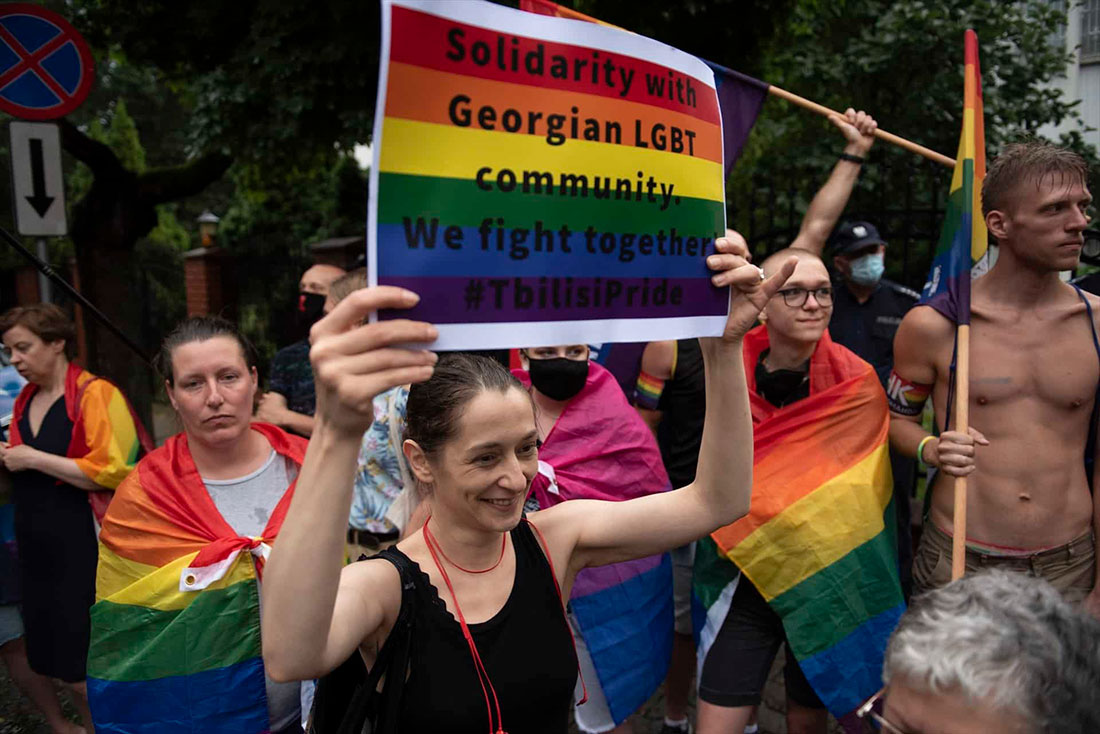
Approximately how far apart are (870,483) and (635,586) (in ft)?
3.02

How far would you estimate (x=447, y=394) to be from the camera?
1875 mm

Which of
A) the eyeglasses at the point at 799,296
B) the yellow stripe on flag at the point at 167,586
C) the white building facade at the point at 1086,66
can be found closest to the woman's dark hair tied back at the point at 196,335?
the yellow stripe on flag at the point at 167,586

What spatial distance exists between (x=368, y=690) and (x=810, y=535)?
6.31 ft

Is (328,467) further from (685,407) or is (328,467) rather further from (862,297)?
(862,297)

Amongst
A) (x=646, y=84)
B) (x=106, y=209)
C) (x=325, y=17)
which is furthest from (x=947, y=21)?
(x=106, y=209)

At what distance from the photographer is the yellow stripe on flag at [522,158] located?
129cm

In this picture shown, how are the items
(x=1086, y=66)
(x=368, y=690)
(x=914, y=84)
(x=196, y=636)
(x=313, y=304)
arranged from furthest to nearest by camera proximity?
(x=1086, y=66) < (x=914, y=84) < (x=313, y=304) < (x=196, y=636) < (x=368, y=690)

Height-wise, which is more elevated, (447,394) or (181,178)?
(181,178)

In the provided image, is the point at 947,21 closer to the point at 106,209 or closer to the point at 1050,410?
the point at 1050,410

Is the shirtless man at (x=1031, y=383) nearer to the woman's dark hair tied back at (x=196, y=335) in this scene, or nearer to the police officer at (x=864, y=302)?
the police officer at (x=864, y=302)

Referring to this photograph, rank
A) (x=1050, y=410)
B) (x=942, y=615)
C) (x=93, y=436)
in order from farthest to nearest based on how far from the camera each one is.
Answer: (x=93, y=436) → (x=1050, y=410) → (x=942, y=615)

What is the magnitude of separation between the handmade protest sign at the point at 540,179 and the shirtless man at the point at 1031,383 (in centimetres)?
153

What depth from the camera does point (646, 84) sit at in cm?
162

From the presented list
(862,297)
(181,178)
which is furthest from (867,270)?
(181,178)
